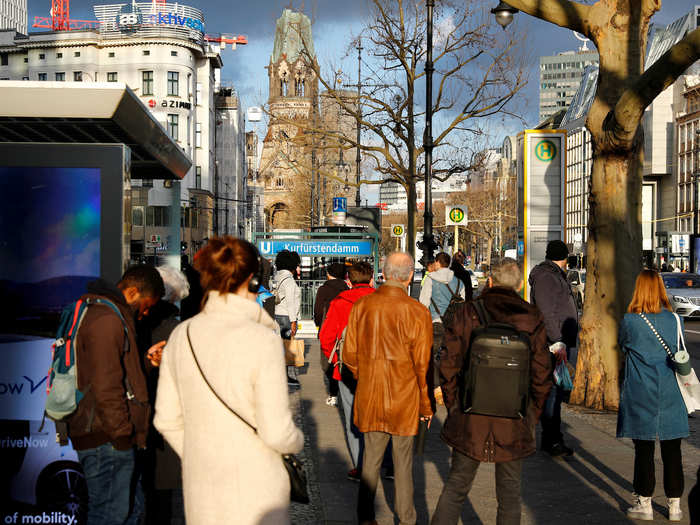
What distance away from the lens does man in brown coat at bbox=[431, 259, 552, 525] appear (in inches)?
184

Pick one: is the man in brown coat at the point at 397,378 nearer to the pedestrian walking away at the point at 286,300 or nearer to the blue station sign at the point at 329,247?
the pedestrian walking away at the point at 286,300

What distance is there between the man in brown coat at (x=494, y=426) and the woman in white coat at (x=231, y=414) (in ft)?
5.35

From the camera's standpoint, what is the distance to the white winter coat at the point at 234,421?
10.5ft

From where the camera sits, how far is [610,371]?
978 cm

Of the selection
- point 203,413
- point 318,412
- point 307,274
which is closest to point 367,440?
point 203,413

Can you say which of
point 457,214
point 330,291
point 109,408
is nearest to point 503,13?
point 330,291

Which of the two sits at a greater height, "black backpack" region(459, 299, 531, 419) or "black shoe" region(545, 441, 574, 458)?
"black backpack" region(459, 299, 531, 419)

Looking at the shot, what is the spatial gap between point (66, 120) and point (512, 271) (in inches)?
115

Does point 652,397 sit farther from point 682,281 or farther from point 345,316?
point 682,281

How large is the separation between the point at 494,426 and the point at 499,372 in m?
0.31

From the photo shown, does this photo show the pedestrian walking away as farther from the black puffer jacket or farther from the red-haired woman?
the red-haired woman

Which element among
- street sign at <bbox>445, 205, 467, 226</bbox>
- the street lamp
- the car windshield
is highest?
the street lamp

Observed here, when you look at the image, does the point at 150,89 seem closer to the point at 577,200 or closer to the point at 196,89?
the point at 196,89

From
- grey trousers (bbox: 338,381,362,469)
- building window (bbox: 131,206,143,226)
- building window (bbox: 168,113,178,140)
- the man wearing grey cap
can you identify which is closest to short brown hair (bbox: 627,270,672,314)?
the man wearing grey cap
